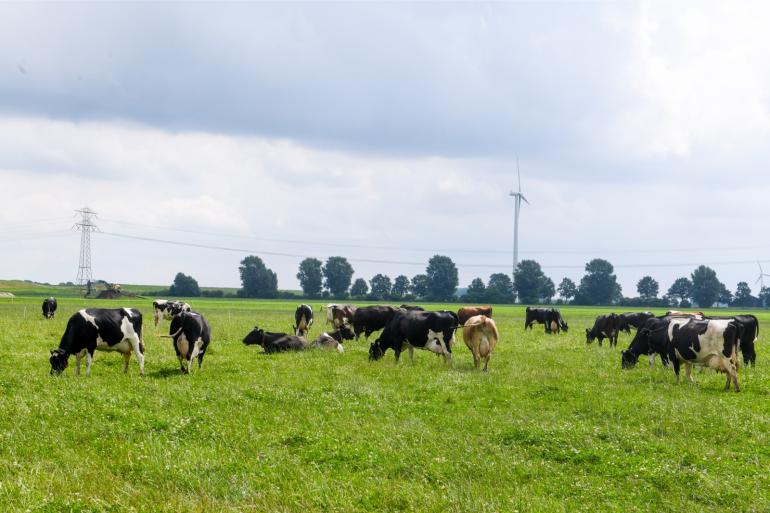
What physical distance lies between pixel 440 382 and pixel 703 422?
6478mm

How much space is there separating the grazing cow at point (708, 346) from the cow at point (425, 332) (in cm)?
691

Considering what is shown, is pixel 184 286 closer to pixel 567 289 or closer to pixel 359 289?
pixel 359 289

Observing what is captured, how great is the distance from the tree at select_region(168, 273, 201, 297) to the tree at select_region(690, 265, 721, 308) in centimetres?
12576

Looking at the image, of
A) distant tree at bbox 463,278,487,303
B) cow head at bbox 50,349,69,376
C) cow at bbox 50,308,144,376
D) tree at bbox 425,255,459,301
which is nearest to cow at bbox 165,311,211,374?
cow at bbox 50,308,144,376

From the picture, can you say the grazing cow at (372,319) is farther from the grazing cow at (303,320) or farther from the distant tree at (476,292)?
the distant tree at (476,292)

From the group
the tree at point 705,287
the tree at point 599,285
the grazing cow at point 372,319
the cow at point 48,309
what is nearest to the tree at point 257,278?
the tree at point 599,285

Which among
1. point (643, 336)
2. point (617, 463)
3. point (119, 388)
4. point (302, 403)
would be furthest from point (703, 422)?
point (119, 388)

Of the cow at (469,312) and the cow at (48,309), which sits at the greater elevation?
the cow at (469,312)

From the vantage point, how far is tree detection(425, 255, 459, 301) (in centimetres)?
17575

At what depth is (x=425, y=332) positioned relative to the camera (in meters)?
22.6

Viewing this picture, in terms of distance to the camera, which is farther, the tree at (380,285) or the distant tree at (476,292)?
the tree at (380,285)

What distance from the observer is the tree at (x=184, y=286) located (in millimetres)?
158750

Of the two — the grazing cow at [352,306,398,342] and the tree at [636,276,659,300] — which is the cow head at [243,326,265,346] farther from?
the tree at [636,276,659,300]

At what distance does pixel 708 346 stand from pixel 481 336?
6524 millimetres
